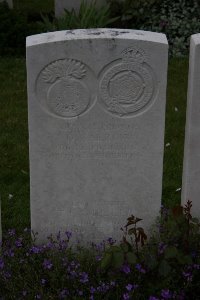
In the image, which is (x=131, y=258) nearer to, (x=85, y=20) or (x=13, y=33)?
(x=85, y=20)

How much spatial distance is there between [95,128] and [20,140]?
236 centimetres

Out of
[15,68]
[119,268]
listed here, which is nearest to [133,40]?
[119,268]

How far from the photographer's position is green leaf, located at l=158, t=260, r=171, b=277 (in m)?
3.72

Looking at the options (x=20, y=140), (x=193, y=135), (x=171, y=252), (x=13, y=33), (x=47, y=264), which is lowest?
(x=47, y=264)

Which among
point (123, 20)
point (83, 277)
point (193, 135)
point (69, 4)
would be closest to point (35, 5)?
point (69, 4)

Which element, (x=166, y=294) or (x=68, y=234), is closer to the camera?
(x=166, y=294)

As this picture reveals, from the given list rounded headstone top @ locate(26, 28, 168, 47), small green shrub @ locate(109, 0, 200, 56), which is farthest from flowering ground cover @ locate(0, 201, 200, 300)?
small green shrub @ locate(109, 0, 200, 56)

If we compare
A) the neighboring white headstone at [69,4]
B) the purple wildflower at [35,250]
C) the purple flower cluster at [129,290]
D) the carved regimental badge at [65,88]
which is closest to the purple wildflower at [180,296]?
the purple flower cluster at [129,290]

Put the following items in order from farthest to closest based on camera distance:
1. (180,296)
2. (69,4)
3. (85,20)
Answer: (69,4), (85,20), (180,296)

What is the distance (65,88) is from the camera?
4.10m

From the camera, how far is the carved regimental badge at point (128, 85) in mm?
4031

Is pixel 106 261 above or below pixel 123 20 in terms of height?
below

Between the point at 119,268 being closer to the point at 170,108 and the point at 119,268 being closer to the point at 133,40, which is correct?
the point at 133,40

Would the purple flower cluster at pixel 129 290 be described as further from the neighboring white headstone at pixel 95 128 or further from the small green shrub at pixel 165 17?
the small green shrub at pixel 165 17
